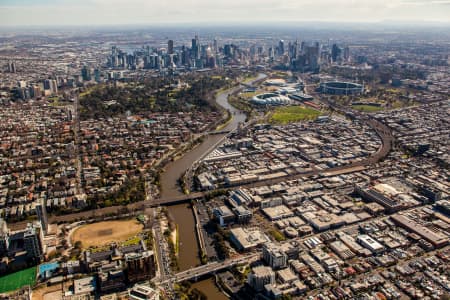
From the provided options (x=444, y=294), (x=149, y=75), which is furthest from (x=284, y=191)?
(x=149, y=75)

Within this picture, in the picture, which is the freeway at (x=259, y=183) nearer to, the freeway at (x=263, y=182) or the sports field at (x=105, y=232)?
the freeway at (x=263, y=182)

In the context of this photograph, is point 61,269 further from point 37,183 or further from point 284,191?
point 284,191

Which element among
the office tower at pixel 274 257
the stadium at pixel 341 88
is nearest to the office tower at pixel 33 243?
the office tower at pixel 274 257

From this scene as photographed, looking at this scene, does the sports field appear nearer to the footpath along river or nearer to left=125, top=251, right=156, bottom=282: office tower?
the footpath along river

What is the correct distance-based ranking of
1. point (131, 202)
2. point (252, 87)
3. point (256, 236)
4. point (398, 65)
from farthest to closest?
1. point (398, 65)
2. point (252, 87)
3. point (131, 202)
4. point (256, 236)

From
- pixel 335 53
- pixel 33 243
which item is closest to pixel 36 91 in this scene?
Answer: pixel 33 243

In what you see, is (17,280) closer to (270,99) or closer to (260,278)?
(260,278)
